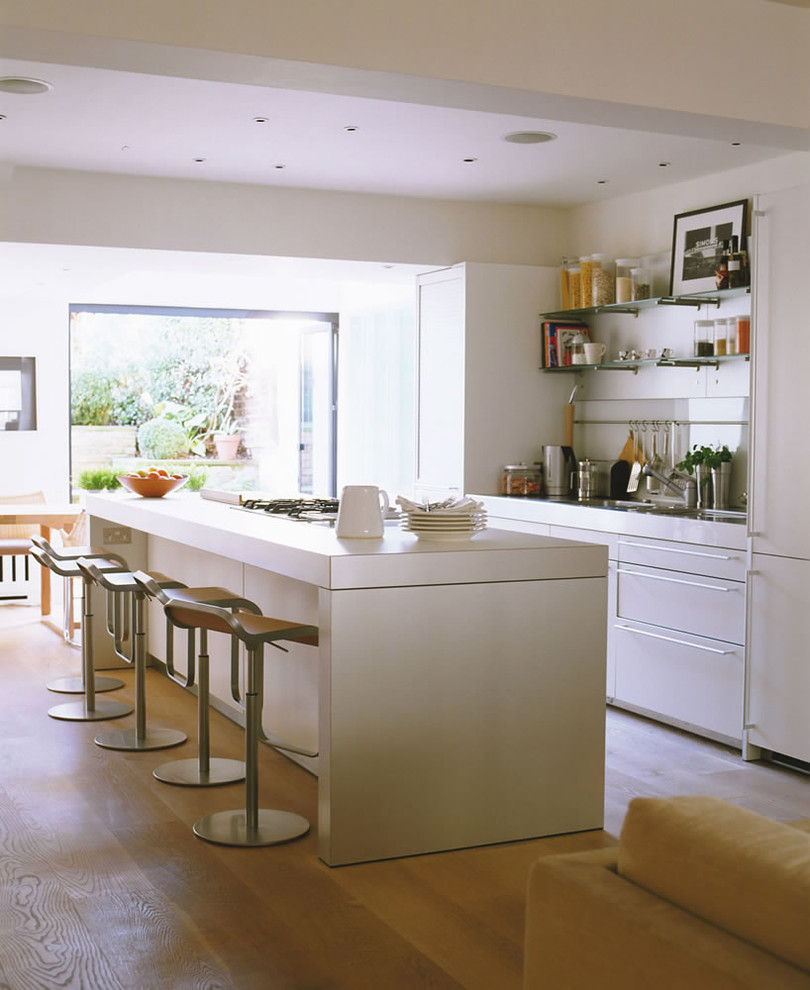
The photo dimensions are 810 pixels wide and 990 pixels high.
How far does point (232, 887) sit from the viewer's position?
126 inches

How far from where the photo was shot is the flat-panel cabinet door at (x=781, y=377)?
4.35 meters

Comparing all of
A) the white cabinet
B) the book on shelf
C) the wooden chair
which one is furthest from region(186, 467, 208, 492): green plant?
the white cabinet

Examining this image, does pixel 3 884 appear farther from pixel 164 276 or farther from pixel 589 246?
pixel 164 276

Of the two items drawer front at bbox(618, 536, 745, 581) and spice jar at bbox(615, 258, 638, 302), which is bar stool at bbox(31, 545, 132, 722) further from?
spice jar at bbox(615, 258, 638, 302)

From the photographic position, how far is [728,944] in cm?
152

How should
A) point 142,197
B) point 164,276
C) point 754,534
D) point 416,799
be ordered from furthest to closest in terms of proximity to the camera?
point 164,276, point 142,197, point 754,534, point 416,799

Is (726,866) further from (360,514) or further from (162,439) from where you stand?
(162,439)

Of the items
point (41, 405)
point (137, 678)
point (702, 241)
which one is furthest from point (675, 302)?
point (41, 405)

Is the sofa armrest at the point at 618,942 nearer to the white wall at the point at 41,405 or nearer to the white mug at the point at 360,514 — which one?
the white mug at the point at 360,514

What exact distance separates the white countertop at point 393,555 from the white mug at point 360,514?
4 centimetres

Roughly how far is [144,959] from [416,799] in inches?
38.4

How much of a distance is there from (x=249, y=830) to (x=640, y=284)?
3.74 metres

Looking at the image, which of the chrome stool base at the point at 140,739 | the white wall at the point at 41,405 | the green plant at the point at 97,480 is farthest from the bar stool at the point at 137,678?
the green plant at the point at 97,480

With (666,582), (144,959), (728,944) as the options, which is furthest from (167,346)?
(728,944)
